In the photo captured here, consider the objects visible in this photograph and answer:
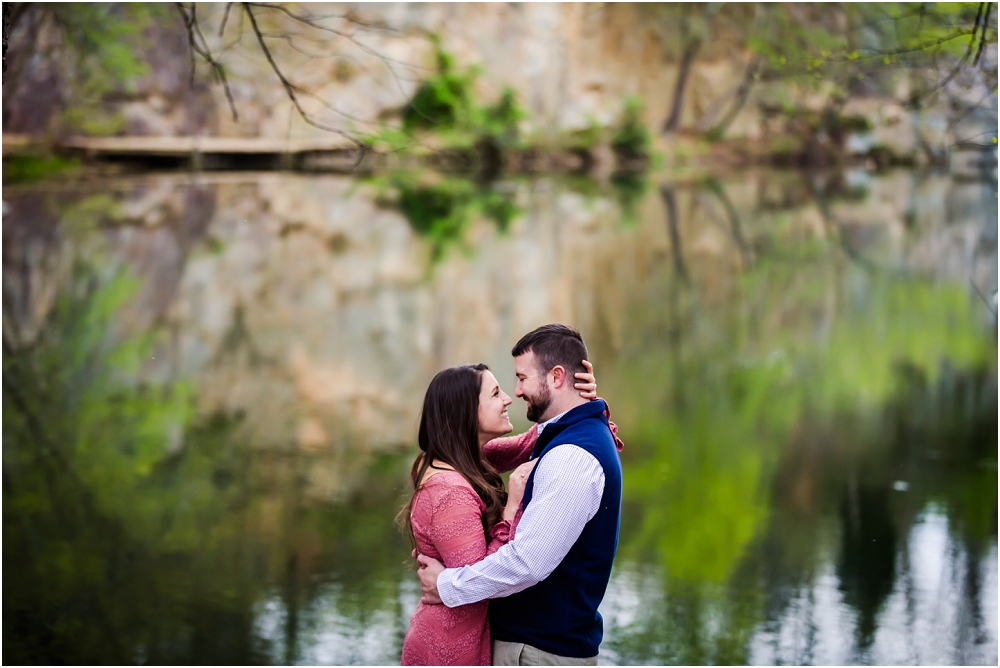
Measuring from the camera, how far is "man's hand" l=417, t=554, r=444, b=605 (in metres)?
2.46

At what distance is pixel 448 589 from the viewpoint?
241 centimetres

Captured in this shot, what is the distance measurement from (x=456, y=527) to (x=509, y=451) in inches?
19.5

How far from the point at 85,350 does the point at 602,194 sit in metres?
18.9

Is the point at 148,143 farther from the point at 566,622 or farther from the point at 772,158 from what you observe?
the point at 566,622

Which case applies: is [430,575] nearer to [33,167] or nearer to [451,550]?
[451,550]

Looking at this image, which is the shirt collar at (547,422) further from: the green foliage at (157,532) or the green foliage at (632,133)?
the green foliage at (632,133)

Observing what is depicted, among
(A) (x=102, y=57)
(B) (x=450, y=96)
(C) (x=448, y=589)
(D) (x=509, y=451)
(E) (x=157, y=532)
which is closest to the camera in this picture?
(C) (x=448, y=589)

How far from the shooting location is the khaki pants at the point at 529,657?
248 cm

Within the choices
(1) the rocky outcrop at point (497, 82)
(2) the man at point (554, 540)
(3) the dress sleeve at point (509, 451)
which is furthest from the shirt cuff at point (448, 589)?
(1) the rocky outcrop at point (497, 82)

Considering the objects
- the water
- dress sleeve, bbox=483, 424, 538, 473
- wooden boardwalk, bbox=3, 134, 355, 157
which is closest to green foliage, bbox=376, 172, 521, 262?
the water

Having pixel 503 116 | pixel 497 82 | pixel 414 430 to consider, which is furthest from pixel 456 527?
pixel 497 82

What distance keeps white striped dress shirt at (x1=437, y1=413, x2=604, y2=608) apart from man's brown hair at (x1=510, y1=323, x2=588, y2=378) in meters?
0.23

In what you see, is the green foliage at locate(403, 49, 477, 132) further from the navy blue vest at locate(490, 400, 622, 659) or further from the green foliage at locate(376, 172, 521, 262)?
the navy blue vest at locate(490, 400, 622, 659)

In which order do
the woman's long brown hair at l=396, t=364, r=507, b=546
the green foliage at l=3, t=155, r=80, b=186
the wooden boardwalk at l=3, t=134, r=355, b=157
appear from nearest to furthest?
the woman's long brown hair at l=396, t=364, r=507, b=546 → the green foliage at l=3, t=155, r=80, b=186 → the wooden boardwalk at l=3, t=134, r=355, b=157
